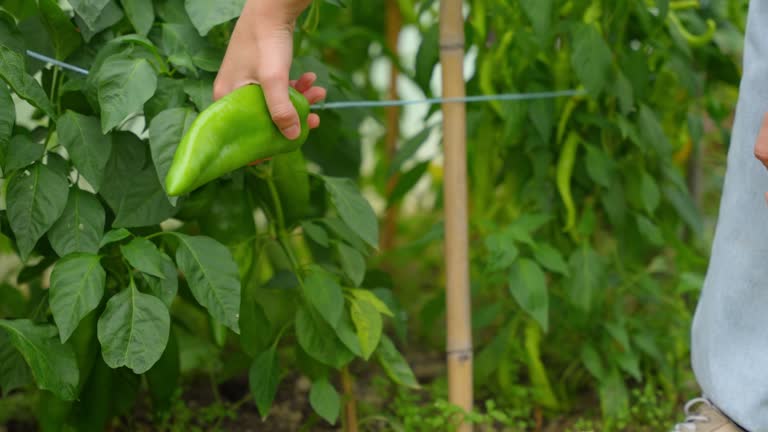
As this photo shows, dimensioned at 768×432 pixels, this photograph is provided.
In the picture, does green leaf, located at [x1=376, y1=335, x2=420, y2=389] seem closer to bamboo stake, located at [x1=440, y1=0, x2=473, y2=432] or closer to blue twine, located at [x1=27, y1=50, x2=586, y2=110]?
bamboo stake, located at [x1=440, y1=0, x2=473, y2=432]

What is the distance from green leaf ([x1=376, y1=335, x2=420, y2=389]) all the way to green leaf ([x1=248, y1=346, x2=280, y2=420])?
0.49 feet

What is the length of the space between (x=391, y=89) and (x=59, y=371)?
1.29 meters

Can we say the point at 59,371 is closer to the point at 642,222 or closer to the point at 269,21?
the point at 269,21

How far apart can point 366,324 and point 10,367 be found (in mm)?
450

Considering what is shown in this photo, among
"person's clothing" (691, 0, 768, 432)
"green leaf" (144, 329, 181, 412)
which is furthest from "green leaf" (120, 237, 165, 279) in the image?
"person's clothing" (691, 0, 768, 432)

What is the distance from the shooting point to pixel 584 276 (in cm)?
146

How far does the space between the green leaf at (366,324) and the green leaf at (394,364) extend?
0.06 metres

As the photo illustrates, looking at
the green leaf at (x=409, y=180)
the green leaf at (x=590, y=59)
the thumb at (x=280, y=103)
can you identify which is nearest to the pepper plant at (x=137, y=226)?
the thumb at (x=280, y=103)

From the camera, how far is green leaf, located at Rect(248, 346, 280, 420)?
1.22 m

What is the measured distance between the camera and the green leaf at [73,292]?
1010mm

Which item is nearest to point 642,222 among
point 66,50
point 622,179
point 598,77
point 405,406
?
point 622,179

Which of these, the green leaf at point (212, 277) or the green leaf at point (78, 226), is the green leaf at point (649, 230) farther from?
the green leaf at point (78, 226)

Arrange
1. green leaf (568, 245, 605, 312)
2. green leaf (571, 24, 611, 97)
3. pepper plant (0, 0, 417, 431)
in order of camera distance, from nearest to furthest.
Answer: pepper plant (0, 0, 417, 431)
green leaf (571, 24, 611, 97)
green leaf (568, 245, 605, 312)

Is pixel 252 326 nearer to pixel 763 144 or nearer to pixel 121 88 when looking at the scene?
pixel 121 88
